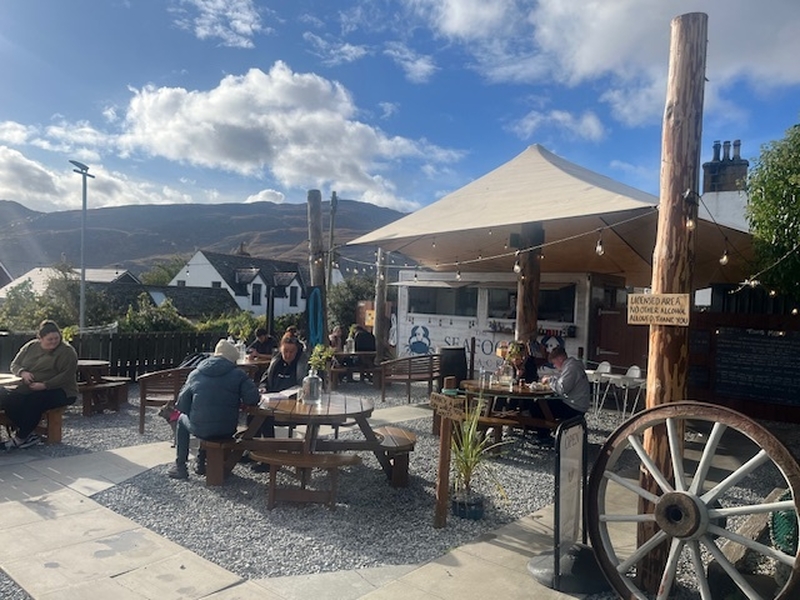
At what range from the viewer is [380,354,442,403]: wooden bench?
32.4 feet

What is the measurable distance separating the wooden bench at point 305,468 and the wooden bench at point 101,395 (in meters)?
4.39

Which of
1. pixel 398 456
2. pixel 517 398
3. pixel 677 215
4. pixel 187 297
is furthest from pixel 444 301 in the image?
pixel 187 297

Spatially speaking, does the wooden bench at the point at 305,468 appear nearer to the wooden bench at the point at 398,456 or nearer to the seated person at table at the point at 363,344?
the wooden bench at the point at 398,456

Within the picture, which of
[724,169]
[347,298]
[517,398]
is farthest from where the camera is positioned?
[347,298]

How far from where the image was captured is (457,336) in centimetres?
1389

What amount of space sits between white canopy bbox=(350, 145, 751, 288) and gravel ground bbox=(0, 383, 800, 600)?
2658 mm

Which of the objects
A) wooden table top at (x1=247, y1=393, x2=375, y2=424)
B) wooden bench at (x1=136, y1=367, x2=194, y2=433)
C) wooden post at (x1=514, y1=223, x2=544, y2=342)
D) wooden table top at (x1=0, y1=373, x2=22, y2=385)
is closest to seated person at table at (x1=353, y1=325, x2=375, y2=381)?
wooden post at (x1=514, y1=223, x2=544, y2=342)

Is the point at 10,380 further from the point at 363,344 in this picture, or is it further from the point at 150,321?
the point at 150,321

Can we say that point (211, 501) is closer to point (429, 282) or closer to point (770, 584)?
point (770, 584)

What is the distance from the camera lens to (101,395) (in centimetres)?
830

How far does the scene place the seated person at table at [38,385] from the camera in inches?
239

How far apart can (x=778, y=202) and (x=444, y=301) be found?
8.93 metres

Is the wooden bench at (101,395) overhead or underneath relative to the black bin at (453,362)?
underneath

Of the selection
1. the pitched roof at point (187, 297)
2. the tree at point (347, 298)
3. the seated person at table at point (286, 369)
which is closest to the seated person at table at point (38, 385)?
the seated person at table at point (286, 369)
